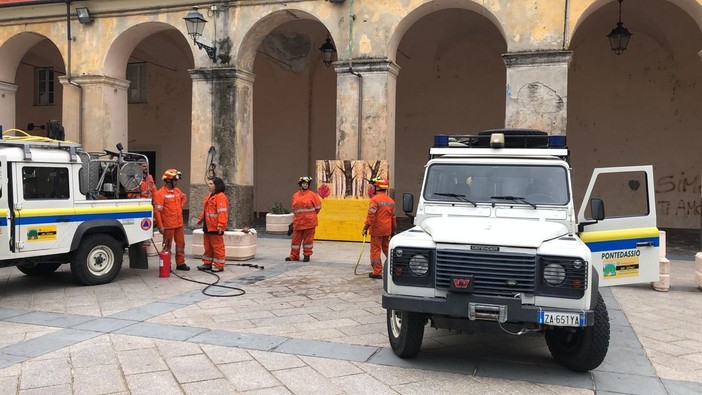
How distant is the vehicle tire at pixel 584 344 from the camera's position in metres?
4.43

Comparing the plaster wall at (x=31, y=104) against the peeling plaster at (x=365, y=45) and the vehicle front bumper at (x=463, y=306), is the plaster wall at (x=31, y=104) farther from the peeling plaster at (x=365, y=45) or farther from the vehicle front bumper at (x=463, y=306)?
the vehicle front bumper at (x=463, y=306)

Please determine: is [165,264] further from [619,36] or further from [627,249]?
[619,36]

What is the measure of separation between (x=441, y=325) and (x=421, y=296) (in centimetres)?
29

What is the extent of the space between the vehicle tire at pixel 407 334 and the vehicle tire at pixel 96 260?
5.07 meters

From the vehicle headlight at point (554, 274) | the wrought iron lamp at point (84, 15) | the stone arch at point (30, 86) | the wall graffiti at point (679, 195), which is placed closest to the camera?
the vehicle headlight at point (554, 274)

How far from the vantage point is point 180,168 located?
68.3ft

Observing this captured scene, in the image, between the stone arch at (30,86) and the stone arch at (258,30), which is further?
the stone arch at (30,86)

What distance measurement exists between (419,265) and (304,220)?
5853 millimetres

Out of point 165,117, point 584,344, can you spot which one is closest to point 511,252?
point 584,344

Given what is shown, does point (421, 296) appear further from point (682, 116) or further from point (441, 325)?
point (682, 116)

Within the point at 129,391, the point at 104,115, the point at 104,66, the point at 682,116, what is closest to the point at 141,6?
the point at 104,66

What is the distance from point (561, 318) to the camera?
4.09m

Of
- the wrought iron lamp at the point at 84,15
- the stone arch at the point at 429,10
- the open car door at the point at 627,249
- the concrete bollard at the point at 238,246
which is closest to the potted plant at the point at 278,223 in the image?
the concrete bollard at the point at 238,246

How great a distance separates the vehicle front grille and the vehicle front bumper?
0.28ft
